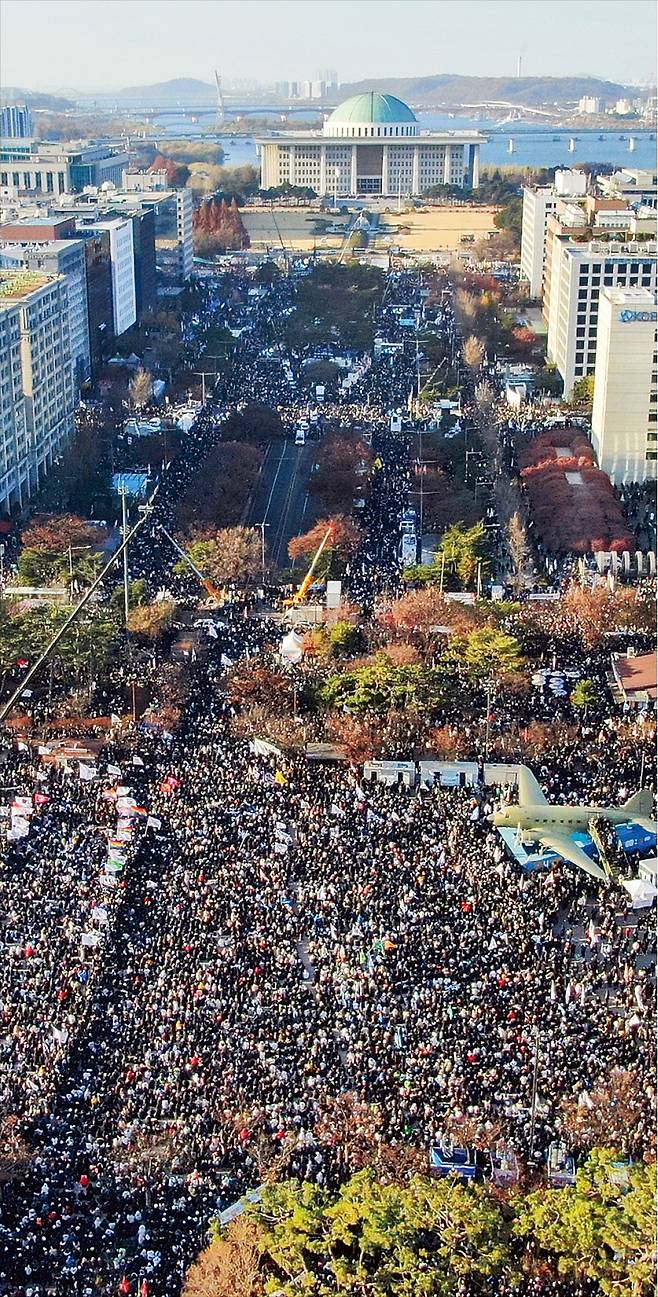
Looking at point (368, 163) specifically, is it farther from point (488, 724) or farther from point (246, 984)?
point (246, 984)

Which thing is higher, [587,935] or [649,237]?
[649,237]

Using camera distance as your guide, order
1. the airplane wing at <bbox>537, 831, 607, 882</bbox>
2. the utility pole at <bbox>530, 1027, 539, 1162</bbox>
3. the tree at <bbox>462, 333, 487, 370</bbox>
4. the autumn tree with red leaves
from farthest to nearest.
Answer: the autumn tree with red leaves, the tree at <bbox>462, 333, 487, 370</bbox>, the airplane wing at <bbox>537, 831, 607, 882</bbox>, the utility pole at <bbox>530, 1027, 539, 1162</bbox>

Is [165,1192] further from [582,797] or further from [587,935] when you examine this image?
[582,797]

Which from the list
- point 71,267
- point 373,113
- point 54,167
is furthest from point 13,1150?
point 373,113

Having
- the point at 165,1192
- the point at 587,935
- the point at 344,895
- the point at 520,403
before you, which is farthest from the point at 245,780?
the point at 520,403

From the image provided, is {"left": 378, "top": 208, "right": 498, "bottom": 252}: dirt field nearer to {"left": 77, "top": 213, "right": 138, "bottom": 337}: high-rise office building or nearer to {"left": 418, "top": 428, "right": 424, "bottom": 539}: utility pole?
{"left": 77, "top": 213, "right": 138, "bottom": 337}: high-rise office building

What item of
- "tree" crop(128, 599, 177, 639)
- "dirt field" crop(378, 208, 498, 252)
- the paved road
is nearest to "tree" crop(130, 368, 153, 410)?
the paved road
